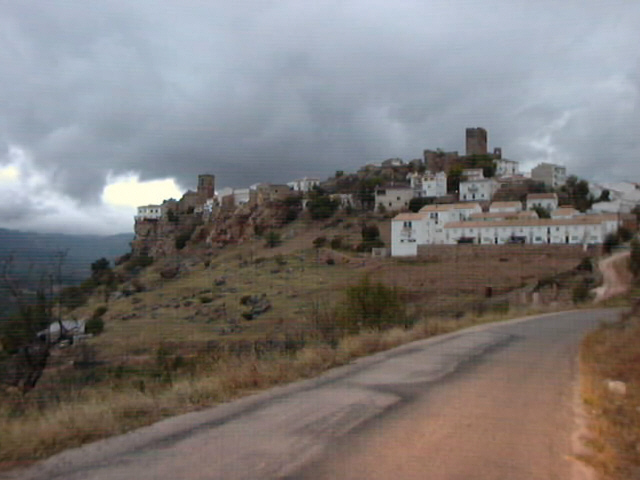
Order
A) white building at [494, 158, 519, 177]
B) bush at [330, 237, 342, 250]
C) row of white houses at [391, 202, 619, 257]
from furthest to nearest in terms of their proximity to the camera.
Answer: white building at [494, 158, 519, 177] < row of white houses at [391, 202, 619, 257] < bush at [330, 237, 342, 250]

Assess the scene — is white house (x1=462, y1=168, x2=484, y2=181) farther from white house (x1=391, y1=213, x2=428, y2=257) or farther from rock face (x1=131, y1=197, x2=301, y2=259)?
rock face (x1=131, y1=197, x2=301, y2=259)

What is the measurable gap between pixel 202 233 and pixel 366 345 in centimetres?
213

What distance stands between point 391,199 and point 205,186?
6.12 metres

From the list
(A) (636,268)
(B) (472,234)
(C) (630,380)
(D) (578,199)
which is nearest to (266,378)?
(C) (630,380)

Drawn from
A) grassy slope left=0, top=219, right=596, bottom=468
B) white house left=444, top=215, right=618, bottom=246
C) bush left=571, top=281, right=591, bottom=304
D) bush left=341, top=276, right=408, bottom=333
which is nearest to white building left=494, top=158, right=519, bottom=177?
white house left=444, top=215, right=618, bottom=246

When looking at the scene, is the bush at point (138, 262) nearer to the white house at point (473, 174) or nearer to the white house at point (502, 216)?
the white house at point (502, 216)

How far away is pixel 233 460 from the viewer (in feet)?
4.20

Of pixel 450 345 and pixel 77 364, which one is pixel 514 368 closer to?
pixel 450 345

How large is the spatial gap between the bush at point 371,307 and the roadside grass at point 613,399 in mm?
1394

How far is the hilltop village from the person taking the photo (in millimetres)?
3916

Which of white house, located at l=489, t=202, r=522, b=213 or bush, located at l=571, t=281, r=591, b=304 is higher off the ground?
white house, located at l=489, t=202, r=522, b=213

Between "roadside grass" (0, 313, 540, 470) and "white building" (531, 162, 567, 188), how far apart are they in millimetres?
7239

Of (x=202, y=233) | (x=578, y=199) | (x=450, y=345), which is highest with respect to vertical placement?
(x=578, y=199)

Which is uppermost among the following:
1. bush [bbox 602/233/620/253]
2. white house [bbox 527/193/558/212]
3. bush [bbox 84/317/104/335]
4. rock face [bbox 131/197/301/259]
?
white house [bbox 527/193/558/212]
